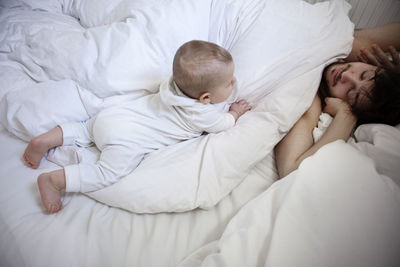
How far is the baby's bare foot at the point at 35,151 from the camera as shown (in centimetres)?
77

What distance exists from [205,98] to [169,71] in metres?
0.23

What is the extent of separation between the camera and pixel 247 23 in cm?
101

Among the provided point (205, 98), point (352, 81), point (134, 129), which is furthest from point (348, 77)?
point (134, 129)

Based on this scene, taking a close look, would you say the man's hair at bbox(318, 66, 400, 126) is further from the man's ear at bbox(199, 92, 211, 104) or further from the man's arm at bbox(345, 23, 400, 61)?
the man's ear at bbox(199, 92, 211, 104)

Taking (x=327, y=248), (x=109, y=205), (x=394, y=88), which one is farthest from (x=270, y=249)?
(x=394, y=88)

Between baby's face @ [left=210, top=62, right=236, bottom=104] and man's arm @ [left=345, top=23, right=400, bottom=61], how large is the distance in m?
0.64

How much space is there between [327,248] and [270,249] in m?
0.12

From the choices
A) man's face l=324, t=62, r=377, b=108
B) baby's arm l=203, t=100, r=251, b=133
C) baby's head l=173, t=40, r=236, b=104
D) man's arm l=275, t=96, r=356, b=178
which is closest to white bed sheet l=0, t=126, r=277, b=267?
man's arm l=275, t=96, r=356, b=178

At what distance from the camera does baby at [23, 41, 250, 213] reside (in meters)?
0.73

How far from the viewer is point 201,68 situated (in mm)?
729

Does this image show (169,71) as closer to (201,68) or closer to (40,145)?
(201,68)

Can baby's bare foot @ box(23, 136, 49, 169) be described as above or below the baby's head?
below

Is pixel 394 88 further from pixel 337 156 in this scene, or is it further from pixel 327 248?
pixel 327 248

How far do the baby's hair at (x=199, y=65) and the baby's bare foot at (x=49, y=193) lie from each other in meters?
0.49
